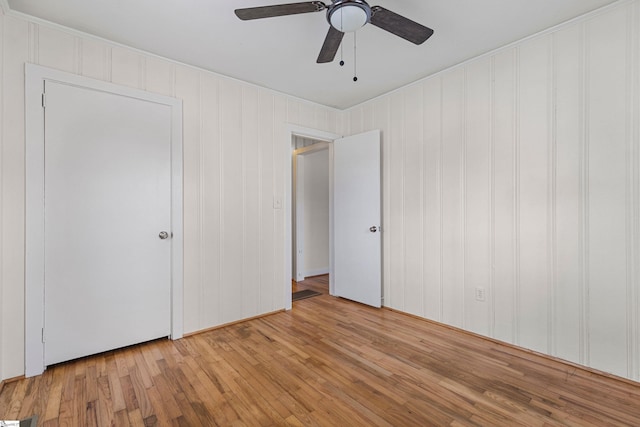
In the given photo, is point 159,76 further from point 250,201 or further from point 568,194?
point 568,194

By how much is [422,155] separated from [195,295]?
8.78 ft

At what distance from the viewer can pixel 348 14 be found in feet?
5.32

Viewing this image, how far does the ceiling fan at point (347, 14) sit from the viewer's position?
1.59 metres

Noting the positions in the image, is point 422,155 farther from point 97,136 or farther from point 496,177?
point 97,136

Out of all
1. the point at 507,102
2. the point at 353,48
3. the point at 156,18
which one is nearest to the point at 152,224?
the point at 156,18

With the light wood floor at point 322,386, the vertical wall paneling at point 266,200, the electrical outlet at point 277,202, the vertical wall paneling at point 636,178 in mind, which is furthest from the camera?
the electrical outlet at point 277,202

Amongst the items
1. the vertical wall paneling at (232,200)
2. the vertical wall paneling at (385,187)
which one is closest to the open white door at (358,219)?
the vertical wall paneling at (385,187)

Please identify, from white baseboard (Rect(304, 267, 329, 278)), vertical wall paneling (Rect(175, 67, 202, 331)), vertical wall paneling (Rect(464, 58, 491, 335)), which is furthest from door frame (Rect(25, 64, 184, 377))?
white baseboard (Rect(304, 267, 329, 278))

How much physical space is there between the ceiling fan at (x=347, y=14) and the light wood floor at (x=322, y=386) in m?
2.23

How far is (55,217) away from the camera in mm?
2199

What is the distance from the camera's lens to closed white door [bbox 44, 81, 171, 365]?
221cm

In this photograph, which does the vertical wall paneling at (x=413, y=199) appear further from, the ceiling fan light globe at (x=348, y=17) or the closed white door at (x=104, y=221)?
the closed white door at (x=104, y=221)

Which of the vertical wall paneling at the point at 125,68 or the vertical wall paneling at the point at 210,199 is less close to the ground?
the vertical wall paneling at the point at 125,68

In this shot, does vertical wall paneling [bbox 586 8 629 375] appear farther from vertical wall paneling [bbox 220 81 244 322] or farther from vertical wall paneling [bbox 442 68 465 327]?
vertical wall paneling [bbox 220 81 244 322]
